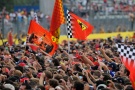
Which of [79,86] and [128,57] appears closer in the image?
[79,86]

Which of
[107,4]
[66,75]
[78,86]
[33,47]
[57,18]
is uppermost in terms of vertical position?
[57,18]

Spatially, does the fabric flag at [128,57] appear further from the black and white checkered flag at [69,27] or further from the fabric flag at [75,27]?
the fabric flag at [75,27]

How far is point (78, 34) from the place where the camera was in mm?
17562

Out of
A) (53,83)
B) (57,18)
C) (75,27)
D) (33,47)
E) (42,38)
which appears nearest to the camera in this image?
(53,83)

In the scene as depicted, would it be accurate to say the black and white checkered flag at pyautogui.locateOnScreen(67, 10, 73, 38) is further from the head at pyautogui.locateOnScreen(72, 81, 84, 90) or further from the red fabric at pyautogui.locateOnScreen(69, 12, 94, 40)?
the head at pyautogui.locateOnScreen(72, 81, 84, 90)

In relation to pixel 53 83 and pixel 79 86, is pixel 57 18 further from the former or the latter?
pixel 79 86

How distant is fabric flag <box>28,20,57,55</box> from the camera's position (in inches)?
687

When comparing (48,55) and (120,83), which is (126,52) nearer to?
(120,83)

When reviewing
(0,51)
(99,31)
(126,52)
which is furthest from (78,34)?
(99,31)

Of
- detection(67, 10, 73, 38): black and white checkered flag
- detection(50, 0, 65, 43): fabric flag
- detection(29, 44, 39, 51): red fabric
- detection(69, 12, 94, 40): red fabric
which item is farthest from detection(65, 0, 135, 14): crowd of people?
detection(50, 0, 65, 43): fabric flag

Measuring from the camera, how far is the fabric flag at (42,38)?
17438 millimetres

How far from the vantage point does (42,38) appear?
60.0ft

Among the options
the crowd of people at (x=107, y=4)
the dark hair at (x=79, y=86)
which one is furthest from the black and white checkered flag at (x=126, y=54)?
the crowd of people at (x=107, y=4)

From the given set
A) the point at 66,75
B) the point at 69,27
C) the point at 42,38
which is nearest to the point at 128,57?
the point at 66,75
